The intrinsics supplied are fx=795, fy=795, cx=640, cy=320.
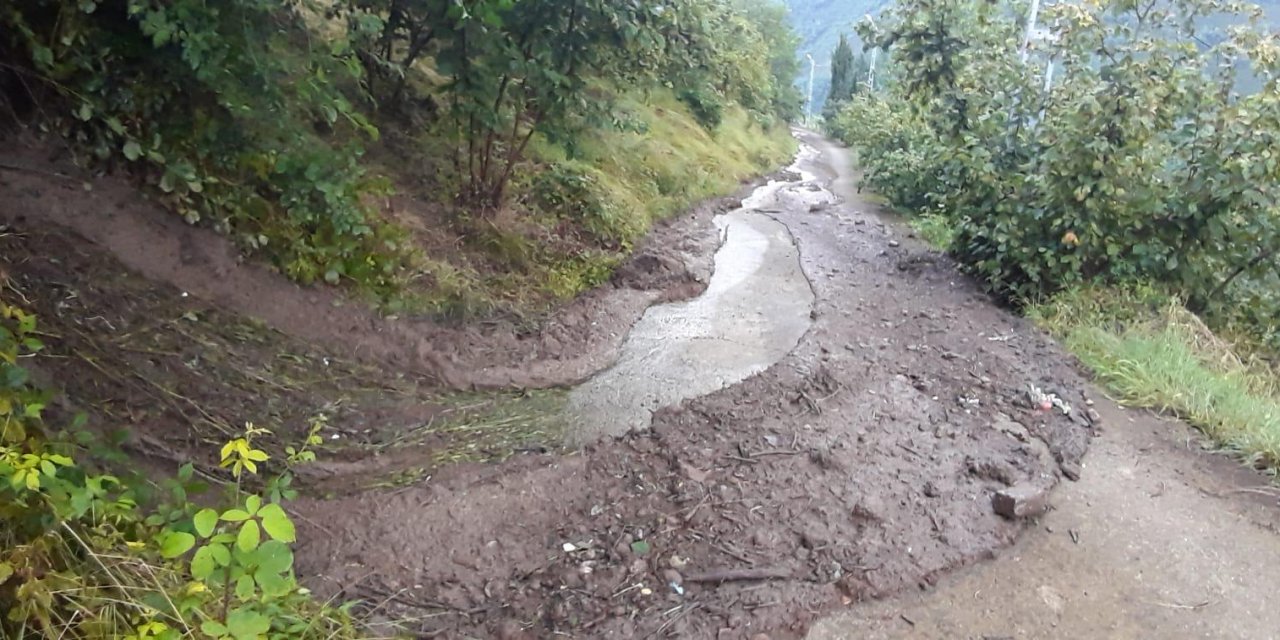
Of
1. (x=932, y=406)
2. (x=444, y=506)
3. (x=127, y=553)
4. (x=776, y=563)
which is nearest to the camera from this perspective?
(x=127, y=553)

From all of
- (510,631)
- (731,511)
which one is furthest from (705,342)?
(510,631)

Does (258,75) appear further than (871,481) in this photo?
Yes

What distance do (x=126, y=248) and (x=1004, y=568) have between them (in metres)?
5.41

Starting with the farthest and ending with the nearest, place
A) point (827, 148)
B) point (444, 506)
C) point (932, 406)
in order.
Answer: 1. point (827, 148)
2. point (932, 406)
3. point (444, 506)

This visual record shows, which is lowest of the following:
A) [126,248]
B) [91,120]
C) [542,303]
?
[542,303]

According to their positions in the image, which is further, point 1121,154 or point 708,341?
point 1121,154

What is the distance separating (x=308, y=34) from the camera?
5348mm

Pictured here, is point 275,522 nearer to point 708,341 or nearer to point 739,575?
point 739,575

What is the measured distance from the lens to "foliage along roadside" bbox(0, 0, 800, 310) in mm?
4902

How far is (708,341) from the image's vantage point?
23.1 ft

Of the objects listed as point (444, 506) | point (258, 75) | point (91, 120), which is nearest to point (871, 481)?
point (444, 506)

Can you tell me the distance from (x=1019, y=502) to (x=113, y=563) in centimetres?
399

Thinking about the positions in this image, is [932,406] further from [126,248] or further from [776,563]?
[126,248]

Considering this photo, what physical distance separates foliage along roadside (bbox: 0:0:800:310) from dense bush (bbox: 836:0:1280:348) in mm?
3269
